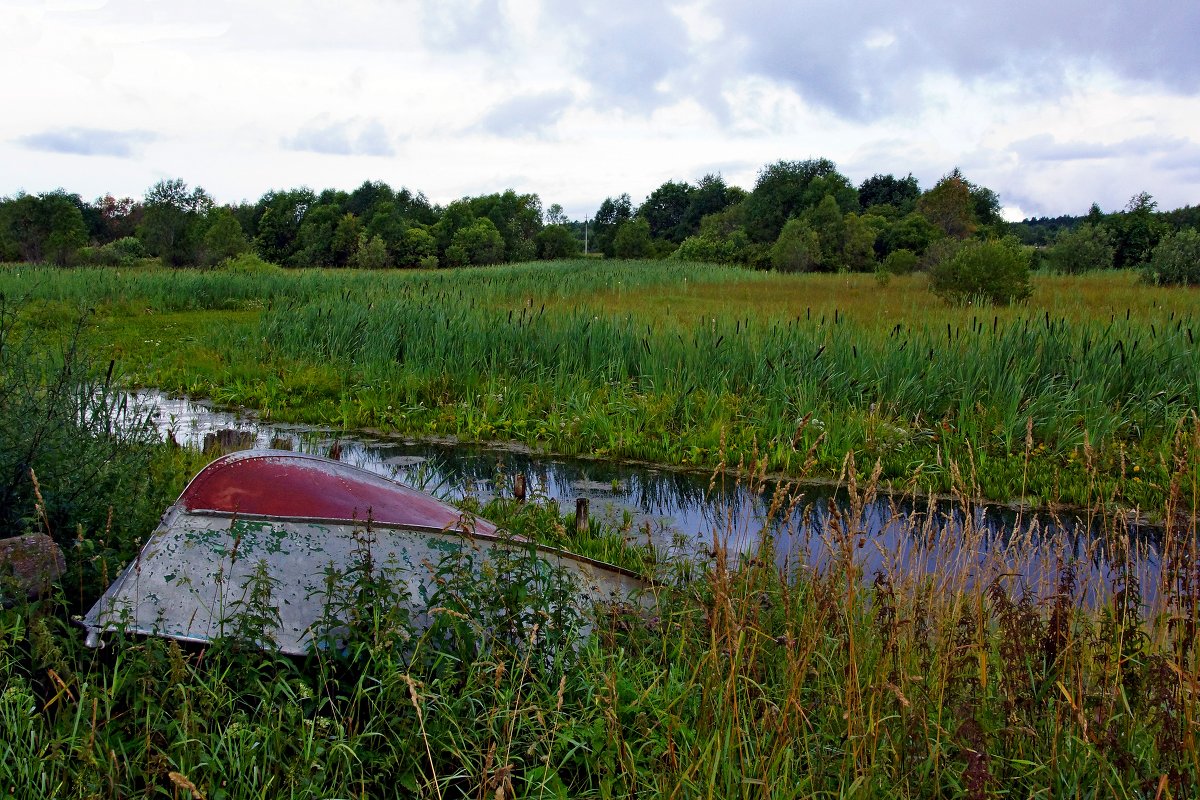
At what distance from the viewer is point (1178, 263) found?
67.2 feet

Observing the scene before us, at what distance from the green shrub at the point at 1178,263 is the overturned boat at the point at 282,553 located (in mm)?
22354

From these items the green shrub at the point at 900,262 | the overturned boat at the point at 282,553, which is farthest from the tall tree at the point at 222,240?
the overturned boat at the point at 282,553

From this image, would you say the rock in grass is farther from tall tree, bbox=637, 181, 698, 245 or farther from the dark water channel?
tall tree, bbox=637, 181, 698, 245

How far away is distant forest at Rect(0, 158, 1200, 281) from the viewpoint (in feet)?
135

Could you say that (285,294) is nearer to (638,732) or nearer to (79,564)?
(79,564)

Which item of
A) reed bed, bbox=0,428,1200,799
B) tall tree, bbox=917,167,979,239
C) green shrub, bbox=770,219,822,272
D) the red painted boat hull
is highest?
tall tree, bbox=917,167,979,239

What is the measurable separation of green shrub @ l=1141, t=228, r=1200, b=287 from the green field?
10.3 m

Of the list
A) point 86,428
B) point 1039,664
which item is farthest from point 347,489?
point 1039,664

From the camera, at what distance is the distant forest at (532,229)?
41.0m

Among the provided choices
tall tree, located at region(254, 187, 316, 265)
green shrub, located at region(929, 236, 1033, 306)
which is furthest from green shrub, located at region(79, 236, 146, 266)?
green shrub, located at region(929, 236, 1033, 306)

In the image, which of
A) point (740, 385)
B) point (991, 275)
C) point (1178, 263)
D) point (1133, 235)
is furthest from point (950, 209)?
point (740, 385)

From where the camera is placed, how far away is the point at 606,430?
7586 mm

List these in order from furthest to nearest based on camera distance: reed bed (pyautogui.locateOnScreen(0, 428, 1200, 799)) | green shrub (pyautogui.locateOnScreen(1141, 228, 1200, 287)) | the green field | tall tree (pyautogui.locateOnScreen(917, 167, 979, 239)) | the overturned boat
Answer: tall tree (pyautogui.locateOnScreen(917, 167, 979, 239)) → green shrub (pyautogui.locateOnScreen(1141, 228, 1200, 287)) → the green field → the overturned boat → reed bed (pyautogui.locateOnScreen(0, 428, 1200, 799))

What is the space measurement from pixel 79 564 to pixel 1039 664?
11.5 feet
